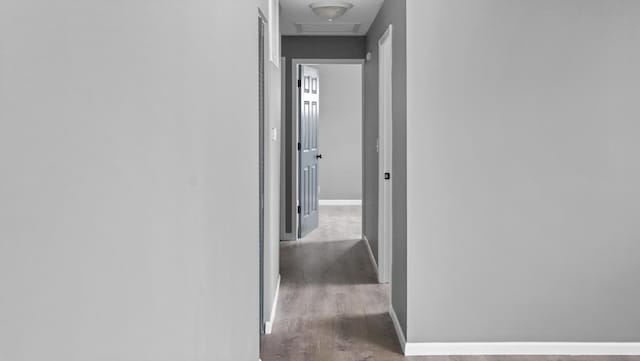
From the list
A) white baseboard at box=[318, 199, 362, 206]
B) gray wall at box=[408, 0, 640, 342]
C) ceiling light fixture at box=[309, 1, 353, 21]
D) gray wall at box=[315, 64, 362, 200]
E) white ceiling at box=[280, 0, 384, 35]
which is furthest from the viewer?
white baseboard at box=[318, 199, 362, 206]

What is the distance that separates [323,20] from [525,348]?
3816mm

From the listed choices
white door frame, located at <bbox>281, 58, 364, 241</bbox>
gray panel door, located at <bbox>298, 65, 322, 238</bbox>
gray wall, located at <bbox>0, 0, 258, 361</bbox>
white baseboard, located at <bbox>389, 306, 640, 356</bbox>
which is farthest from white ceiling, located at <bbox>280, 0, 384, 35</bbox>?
gray wall, located at <bbox>0, 0, 258, 361</bbox>

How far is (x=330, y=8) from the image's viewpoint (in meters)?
5.56

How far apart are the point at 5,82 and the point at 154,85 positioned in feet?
1.91

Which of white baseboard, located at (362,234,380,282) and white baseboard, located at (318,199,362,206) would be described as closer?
white baseboard, located at (362,234,380,282)

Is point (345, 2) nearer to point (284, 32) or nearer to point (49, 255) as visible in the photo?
point (284, 32)

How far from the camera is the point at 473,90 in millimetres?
3746

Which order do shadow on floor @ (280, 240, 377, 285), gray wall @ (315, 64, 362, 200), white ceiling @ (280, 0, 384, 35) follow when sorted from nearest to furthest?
white ceiling @ (280, 0, 384, 35) < shadow on floor @ (280, 240, 377, 285) < gray wall @ (315, 64, 362, 200)

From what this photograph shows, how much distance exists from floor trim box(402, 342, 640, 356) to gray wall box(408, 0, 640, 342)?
40 mm

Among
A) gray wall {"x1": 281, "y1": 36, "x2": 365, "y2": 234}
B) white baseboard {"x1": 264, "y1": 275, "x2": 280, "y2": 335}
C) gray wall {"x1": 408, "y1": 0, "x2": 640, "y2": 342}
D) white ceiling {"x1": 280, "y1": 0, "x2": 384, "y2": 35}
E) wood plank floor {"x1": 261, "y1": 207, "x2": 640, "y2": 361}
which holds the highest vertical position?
white ceiling {"x1": 280, "y1": 0, "x2": 384, "y2": 35}

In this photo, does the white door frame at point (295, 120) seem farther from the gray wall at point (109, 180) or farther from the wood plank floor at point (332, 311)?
the gray wall at point (109, 180)

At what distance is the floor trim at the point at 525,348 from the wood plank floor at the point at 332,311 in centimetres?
6

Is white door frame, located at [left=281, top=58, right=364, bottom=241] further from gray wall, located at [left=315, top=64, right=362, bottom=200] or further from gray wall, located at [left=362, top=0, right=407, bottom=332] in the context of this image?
gray wall, located at [left=315, top=64, right=362, bottom=200]

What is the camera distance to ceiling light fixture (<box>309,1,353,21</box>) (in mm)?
5469
